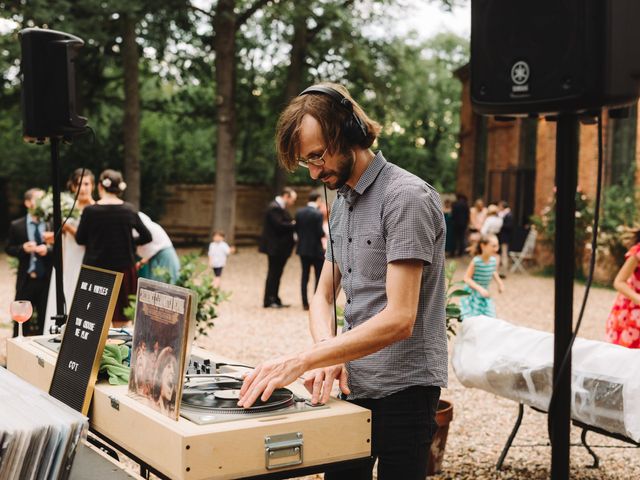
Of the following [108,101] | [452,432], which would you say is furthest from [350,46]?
[452,432]

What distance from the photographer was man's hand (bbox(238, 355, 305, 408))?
213 centimetres

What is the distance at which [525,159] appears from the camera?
75.5 feet

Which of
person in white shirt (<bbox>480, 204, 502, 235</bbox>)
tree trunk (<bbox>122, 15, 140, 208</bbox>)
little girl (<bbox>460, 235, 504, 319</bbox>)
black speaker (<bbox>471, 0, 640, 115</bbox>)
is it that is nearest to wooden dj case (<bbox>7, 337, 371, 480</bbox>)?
black speaker (<bbox>471, 0, 640, 115</bbox>)

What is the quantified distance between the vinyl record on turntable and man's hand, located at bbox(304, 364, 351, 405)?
0.07 m

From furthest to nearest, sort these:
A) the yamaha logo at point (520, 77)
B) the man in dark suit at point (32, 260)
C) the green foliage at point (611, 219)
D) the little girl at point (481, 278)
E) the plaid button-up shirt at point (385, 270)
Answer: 1. the green foliage at point (611, 219)
2. the little girl at point (481, 278)
3. the man in dark suit at point (32, 260)
4. the plaid button-up shirt at point (385, 270)
5. the yamaha logo at point (520, 77)

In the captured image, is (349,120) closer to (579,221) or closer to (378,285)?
(378,285)

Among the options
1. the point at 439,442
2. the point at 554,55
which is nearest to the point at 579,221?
the point at 439,442

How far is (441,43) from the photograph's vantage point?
44531 mm

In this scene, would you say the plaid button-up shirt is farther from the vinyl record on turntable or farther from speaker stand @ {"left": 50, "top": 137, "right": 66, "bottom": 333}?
speaker stand @ {"left": 50, "top": 137, "right": 66, "bottom": 333}

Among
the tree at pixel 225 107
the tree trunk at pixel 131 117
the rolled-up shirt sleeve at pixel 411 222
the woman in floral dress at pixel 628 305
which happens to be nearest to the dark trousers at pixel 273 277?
the woman in floral dress at pixel 628 305

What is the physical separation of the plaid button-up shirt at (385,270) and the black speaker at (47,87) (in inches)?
91.2

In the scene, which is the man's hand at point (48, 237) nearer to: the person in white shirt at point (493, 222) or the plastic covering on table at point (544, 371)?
the plastic covering on table at point (544, 371)

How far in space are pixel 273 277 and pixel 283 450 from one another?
32.0ft

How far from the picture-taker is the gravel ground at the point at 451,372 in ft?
16.8
